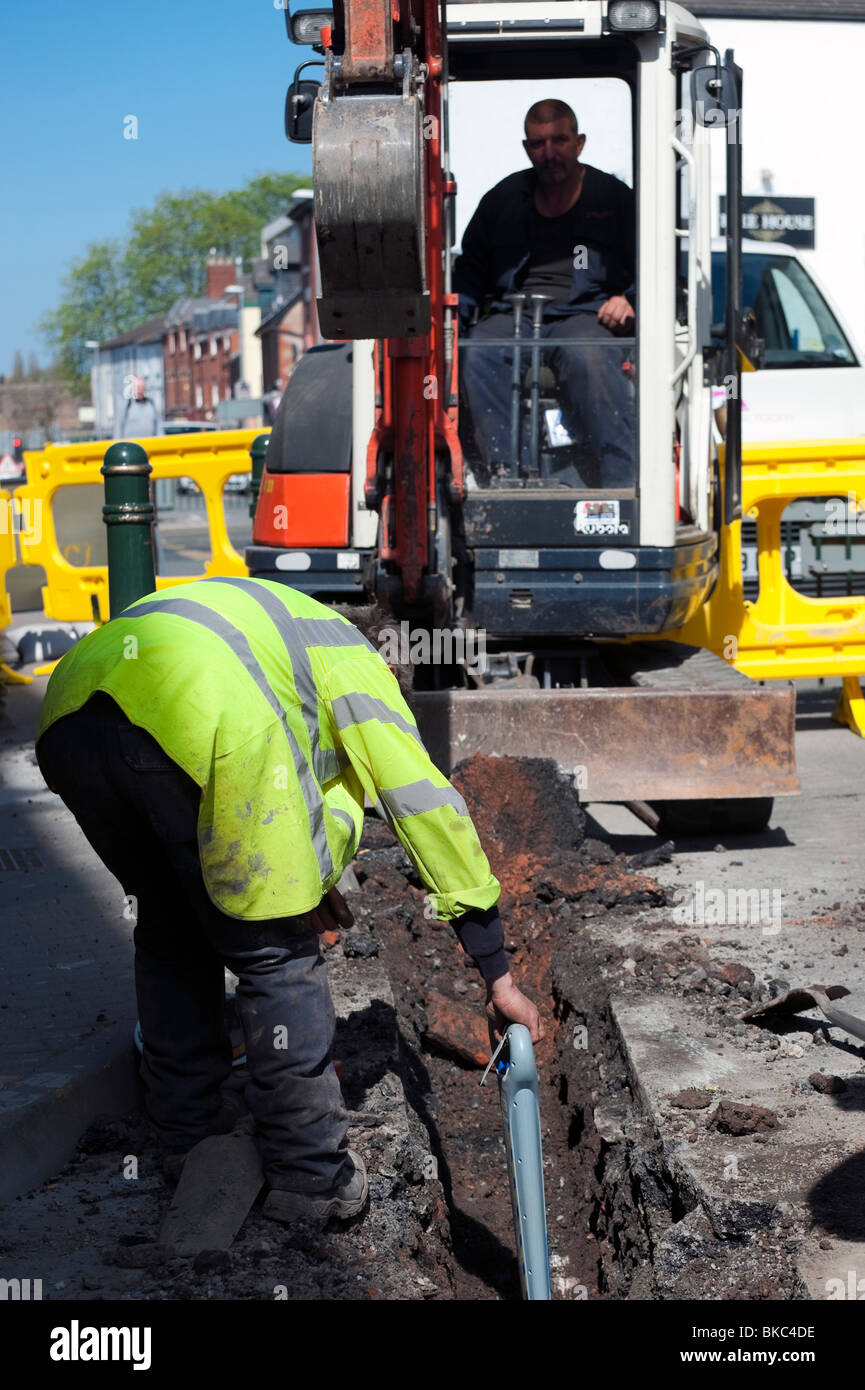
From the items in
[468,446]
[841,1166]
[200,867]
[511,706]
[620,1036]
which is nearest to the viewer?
[200,867]

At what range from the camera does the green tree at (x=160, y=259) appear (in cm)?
9275

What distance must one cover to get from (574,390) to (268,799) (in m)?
3.98

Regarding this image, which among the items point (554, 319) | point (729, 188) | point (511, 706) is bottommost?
point (511, 706)

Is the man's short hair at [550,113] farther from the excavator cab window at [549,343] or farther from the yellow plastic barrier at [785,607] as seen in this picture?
the yellow plastic barrier at [785,607]

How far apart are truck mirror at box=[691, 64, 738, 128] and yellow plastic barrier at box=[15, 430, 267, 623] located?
5.17 m

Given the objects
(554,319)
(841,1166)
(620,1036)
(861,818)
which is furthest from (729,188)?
(841,1166)

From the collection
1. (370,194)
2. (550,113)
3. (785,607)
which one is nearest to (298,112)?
(550,113)

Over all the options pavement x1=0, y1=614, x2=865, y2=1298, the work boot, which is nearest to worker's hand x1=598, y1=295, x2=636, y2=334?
pavement x1=0, y1=614, x2=865, y2=1298

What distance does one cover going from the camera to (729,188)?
21.0 feet

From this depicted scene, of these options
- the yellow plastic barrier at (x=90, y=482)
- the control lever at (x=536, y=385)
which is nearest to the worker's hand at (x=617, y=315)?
the control lever at (x=536, y=385)

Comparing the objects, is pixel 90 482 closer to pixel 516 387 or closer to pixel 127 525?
pixel 516 387
